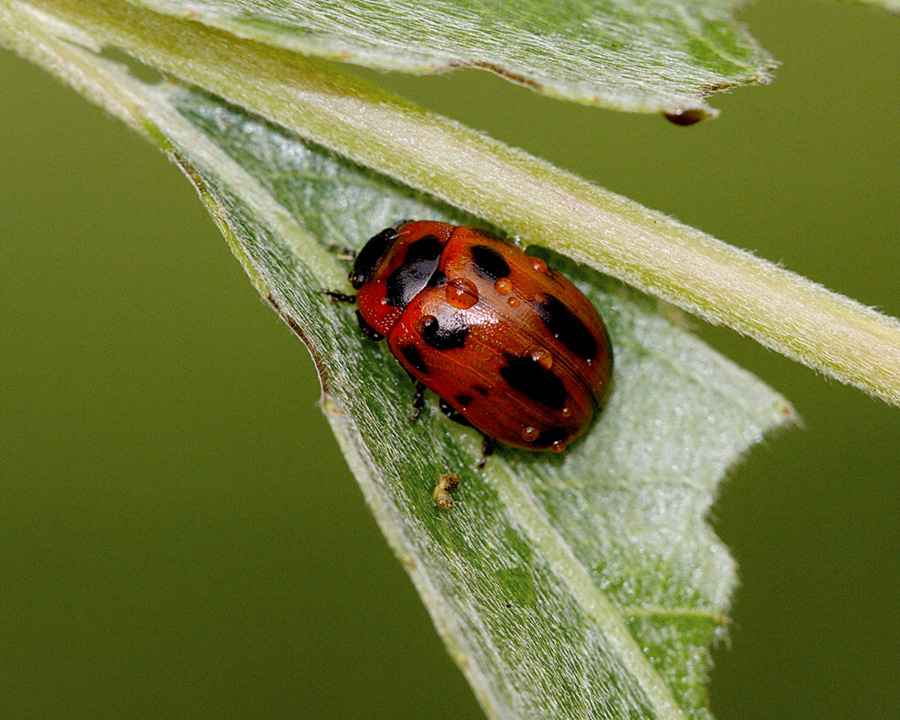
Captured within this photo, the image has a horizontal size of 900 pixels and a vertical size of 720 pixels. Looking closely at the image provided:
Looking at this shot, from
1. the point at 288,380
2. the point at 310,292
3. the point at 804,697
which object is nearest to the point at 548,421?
the point at 310,292

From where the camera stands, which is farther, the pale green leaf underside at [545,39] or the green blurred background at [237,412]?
the green blurred background at [237,412]

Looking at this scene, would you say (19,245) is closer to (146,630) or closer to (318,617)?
(146,630)

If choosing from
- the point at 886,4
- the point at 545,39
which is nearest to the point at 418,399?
the point at 545,39

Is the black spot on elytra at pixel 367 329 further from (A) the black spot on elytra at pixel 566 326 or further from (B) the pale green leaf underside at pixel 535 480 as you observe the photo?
(A) the black spot on elytra at pixel 566 326

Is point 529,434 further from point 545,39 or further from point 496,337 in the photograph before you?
point 545,39

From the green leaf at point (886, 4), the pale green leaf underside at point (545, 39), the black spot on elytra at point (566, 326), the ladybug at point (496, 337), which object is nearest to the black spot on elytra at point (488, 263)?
the ladybug at point (496, 337)

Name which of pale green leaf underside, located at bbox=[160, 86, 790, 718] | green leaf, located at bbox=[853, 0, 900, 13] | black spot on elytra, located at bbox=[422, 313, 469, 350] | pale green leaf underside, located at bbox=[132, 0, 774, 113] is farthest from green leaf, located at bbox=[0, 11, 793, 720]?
green leaf, located at bbox=[853, 0, 900, 13]

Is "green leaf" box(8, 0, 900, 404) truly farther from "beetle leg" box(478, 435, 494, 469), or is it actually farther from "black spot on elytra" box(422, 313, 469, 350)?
"beetle leg" box(478, 435, 494, 469)
